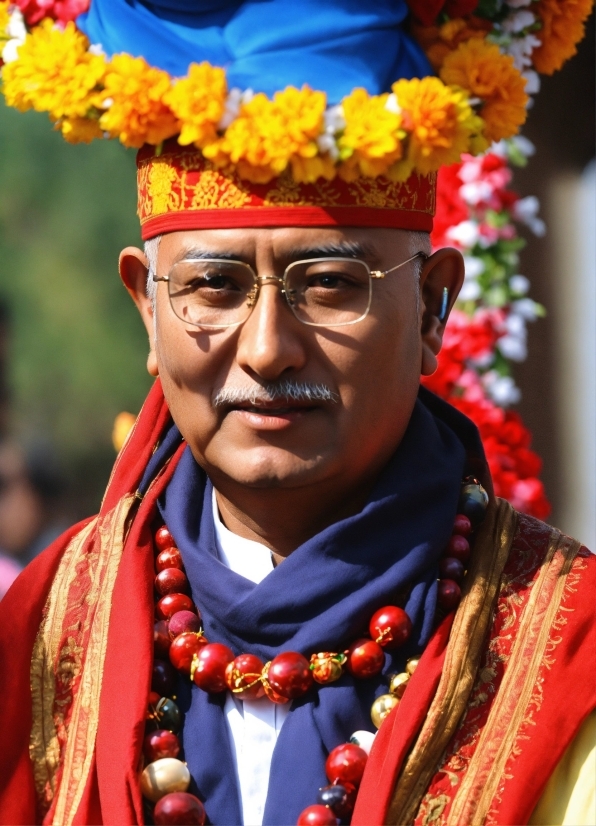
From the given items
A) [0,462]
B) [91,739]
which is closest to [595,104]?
[0,462]

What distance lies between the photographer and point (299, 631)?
9.67 feet

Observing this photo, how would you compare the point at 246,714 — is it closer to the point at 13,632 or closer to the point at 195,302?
the point at 13,632

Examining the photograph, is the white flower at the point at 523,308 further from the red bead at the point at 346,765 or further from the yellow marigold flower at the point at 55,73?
the red bead at the point at 346,765

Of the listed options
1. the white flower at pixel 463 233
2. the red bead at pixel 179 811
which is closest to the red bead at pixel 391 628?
the red bead at pixel 179 811

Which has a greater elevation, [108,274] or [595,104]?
[595,104]

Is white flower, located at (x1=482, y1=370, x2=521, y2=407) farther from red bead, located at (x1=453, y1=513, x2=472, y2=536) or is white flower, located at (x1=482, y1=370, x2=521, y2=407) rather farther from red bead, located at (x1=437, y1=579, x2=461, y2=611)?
red bead, located at (x1=437, y1=579, x2=461, y2=611)

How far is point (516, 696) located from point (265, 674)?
0.57 meters

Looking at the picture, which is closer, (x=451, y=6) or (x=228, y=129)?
(x=228, y=129)

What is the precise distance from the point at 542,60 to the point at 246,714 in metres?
1.76

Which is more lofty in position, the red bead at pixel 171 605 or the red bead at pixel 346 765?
the red bead at pixel 171 605

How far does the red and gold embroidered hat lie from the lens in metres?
2.87

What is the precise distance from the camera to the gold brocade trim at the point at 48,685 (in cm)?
295

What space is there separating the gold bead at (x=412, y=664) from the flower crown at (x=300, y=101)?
1107 mm

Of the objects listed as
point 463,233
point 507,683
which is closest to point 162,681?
point 507,683
